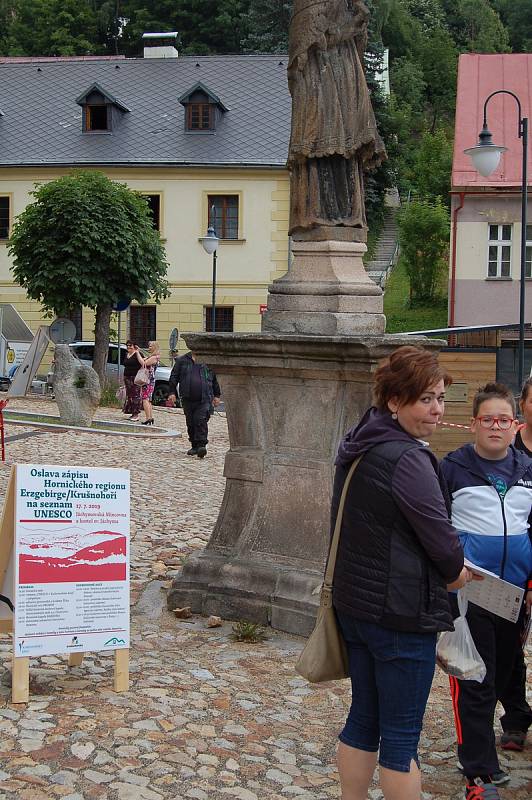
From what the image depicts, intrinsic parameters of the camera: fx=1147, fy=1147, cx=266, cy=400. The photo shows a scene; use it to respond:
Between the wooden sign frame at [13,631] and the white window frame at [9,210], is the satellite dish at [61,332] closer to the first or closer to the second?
the white window frame at [9,210]

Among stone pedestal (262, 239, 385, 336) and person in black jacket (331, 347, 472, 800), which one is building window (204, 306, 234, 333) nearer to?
stone pedestal (262, 239, 385, 336)

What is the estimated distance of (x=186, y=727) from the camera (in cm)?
494

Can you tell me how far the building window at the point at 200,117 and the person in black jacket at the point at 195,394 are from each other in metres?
24.1

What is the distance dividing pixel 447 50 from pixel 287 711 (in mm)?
66270

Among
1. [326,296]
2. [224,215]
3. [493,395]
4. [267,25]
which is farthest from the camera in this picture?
[267,25]

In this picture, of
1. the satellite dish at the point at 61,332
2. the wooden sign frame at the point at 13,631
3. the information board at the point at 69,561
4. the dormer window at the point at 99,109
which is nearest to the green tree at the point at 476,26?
the dormer window at the point at 99,109

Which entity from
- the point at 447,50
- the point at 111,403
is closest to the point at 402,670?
the point at 111,403

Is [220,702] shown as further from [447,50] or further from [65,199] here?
[447,50]

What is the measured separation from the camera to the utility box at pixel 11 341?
104 ft

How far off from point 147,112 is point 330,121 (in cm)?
3392

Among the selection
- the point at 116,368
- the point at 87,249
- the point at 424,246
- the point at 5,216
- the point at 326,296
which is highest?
the point at 5,216

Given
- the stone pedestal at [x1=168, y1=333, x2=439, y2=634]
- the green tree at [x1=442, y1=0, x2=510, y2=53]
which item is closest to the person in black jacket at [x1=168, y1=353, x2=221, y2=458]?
the stone pedestal at [x1=168, y1=333, x2=439, y2=634]

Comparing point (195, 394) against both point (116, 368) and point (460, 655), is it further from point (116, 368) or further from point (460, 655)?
point (116, 368)

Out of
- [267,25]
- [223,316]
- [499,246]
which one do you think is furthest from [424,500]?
[267,25]
